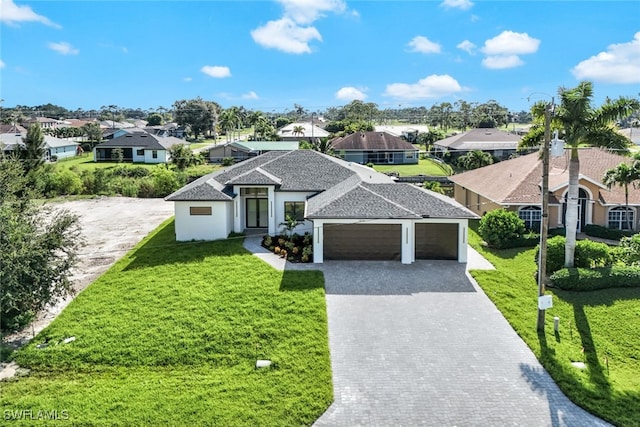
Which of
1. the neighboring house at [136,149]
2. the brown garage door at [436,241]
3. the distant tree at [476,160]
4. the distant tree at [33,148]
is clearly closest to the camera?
the brown garage door at [436,241]

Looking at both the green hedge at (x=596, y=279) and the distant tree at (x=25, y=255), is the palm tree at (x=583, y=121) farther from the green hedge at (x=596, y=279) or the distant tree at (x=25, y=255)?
the distant tree at (x=25, y=255)

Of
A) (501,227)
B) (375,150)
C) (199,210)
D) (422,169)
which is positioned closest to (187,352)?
(199,210)

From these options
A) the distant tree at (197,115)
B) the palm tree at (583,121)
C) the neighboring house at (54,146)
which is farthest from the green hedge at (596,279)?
the distant tree at (197,115)

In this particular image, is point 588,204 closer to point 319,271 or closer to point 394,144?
point 319,271

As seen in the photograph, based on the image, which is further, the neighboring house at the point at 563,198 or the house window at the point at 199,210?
the neighboring house at the point at 563,198

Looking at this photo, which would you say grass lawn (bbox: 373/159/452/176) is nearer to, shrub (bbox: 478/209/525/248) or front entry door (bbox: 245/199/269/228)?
shrub (bbox: 478/209/525/248)

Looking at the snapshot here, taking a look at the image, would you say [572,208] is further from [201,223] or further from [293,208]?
[201,223]
